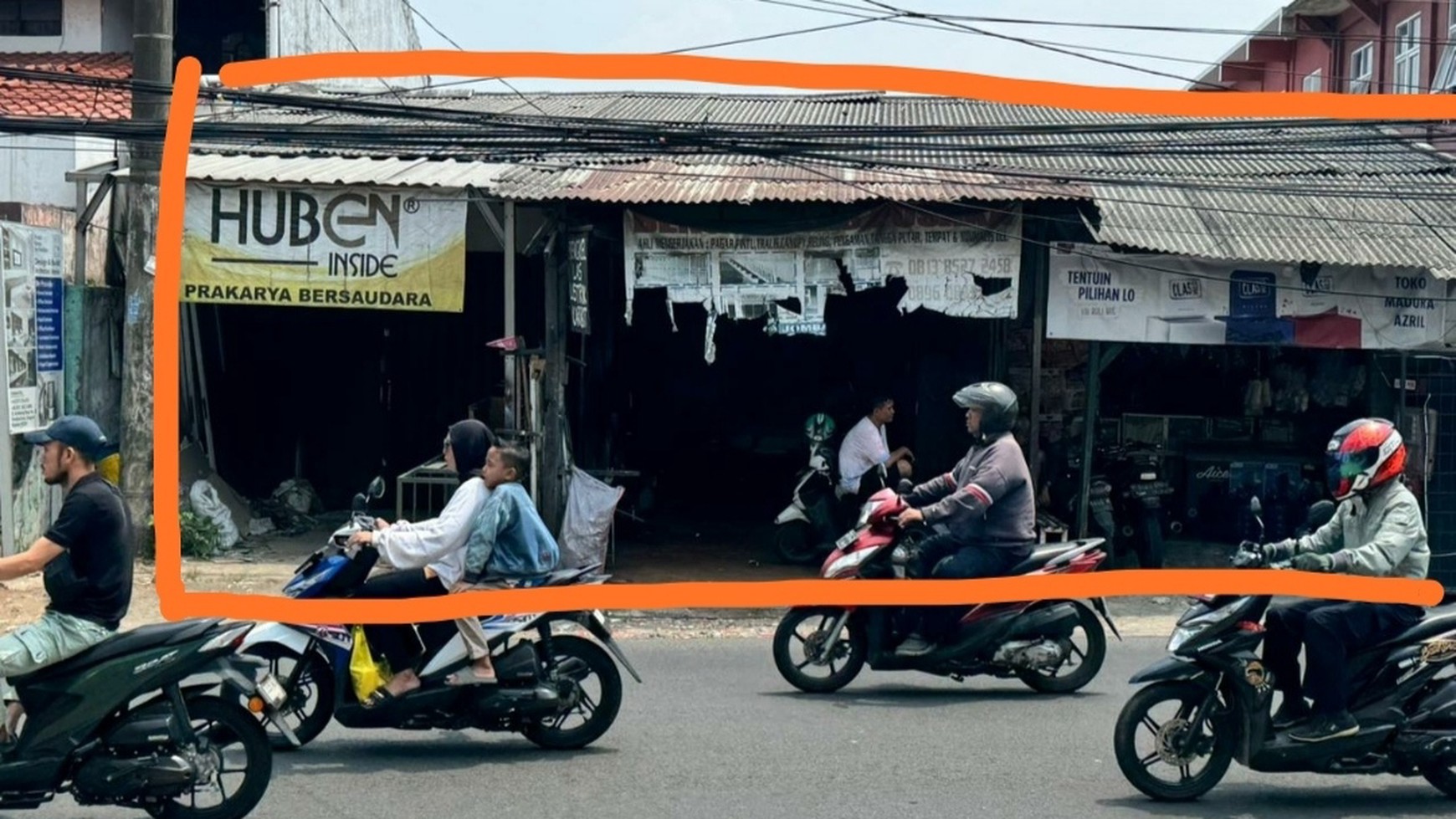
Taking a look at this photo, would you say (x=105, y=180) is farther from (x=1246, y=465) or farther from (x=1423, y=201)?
(x=1423, y=201)

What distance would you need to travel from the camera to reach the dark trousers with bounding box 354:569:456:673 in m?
6.35

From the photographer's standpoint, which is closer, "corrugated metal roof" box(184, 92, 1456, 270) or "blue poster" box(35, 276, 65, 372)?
"corrugated metal roof" box(184, 92, 1456, 270)

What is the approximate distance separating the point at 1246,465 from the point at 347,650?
390 inches

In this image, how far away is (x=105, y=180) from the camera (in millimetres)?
12805

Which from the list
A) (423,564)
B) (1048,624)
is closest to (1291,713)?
(1048,624)

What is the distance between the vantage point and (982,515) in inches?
307

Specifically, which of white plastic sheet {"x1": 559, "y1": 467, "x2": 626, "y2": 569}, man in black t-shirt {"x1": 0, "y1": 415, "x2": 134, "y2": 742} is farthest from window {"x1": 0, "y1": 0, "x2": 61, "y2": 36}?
man in black t-shirt {"x1": 0, "y1": 415, "x2": 134, "y2": 742}

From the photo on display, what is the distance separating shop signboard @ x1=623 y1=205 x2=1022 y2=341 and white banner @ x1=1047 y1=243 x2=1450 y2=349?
0.54 metres

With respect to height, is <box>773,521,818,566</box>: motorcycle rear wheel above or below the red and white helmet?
below

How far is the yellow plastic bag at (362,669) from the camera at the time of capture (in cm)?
626

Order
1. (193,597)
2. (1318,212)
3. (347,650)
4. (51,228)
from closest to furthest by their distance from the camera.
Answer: (347,650) < (193,597) < (51,228) < (1318,212)

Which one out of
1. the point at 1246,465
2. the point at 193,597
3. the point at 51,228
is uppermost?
the point at 51,228

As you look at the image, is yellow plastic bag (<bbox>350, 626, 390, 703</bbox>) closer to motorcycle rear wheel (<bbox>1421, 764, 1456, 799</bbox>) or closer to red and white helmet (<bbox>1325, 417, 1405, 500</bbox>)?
red and white helmet (<bbox>1325, 417, 1405, 500</bbox>)

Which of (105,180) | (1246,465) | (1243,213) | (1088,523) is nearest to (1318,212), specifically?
(1243,213)
